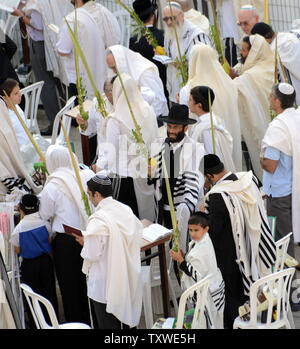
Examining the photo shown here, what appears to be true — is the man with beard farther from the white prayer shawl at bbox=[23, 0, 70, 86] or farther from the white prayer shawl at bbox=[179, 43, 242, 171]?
the white prayer shawl at bbox=[23, 0, 70, 86]

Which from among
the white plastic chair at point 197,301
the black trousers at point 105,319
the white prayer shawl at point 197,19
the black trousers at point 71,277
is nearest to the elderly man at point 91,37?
the white prayer shawl at point 197,19

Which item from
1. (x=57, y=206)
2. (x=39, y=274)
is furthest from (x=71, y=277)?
(x=57, y=206)

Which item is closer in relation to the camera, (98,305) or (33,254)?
(98,305)

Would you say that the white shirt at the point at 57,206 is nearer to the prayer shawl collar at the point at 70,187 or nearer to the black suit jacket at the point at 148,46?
the prayer shawl collar at the point at 70,187

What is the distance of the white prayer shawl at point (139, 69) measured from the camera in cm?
755

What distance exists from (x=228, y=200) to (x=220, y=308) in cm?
75

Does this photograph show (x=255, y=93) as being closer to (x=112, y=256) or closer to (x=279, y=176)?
(x=279, y=176)

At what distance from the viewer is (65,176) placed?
20.3 ft

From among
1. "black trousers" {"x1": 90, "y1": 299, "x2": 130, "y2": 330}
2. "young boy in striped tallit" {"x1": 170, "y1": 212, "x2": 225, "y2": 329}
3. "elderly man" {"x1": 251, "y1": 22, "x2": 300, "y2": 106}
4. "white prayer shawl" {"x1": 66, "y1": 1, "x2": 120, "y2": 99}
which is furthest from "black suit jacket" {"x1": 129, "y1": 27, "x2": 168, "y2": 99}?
"black trousers" {"x1": 90, "y1": 299, "x2": 130, "y2": 330}

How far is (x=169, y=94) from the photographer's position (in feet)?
29.0

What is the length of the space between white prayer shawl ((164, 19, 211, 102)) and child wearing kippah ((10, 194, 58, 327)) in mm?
2842
